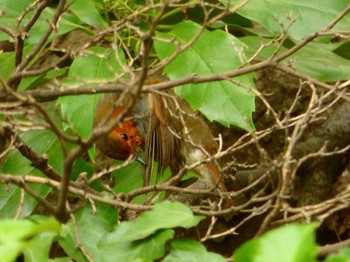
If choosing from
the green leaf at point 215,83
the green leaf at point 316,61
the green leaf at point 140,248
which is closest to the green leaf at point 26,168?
the green leaf at point 215,83

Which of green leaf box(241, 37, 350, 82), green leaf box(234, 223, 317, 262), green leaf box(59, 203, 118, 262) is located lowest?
green leaf box(241, 37, 350, 82)

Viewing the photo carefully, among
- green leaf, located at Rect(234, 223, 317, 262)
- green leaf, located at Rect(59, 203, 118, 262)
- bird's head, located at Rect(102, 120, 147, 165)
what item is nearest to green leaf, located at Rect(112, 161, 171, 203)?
bird's head, located at Rect(102, 120, 147, 165)

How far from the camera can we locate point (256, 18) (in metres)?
2.79

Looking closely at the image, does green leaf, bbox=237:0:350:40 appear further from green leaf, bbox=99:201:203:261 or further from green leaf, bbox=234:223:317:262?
green leaf, bbox=234:223:317:262

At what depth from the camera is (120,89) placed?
1921mm

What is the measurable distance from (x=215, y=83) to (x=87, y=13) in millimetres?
520

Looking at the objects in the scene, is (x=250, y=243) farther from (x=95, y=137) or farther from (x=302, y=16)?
(x=302, y=16)

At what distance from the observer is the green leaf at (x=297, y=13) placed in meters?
2.81

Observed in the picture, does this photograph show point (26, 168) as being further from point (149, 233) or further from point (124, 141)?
point (149, 233)

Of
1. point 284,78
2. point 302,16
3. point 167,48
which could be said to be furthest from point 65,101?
point 284,78

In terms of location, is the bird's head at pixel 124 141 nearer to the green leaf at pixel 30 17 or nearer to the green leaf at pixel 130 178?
the green leaf at pixel 130 178

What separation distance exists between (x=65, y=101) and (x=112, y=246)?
2.95 feet

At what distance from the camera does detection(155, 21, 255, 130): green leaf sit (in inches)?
101

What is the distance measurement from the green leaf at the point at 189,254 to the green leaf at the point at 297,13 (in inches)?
47.3
